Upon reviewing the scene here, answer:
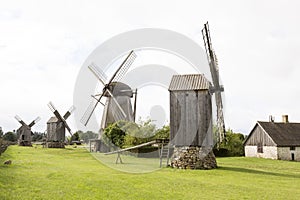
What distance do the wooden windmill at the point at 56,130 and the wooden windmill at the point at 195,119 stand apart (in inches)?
1627

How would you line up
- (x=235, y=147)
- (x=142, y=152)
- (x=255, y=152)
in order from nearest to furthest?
(x=142, y=152)
(x=255, y=152)
(x=235, y=147)

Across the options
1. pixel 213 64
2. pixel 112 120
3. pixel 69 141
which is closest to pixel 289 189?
pixel 213 64

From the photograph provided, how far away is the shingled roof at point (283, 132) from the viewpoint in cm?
3684

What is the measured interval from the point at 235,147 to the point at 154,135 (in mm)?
14788

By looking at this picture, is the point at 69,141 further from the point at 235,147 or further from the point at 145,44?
the point at 145,44

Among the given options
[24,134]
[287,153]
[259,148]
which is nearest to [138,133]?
[259,148]

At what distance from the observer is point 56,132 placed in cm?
5906

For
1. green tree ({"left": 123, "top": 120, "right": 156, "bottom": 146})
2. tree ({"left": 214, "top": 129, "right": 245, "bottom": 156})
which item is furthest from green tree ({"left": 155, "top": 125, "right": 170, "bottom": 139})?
tree ({"left": 214, "top": 129, "right": 245, "bottom": 156})

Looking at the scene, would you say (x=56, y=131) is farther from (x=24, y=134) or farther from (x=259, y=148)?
(x=259, y=148)

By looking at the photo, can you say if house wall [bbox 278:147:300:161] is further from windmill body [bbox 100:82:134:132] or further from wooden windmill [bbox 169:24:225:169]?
windmill body [bbox 100:82:134:132]

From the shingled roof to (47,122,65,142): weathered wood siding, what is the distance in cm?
3710

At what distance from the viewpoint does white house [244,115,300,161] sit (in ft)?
120

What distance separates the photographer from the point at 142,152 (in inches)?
1328

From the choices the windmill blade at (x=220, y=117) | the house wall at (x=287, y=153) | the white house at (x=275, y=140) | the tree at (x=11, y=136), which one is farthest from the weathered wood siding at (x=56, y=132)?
the windmill blade at (x=220, y=117)
